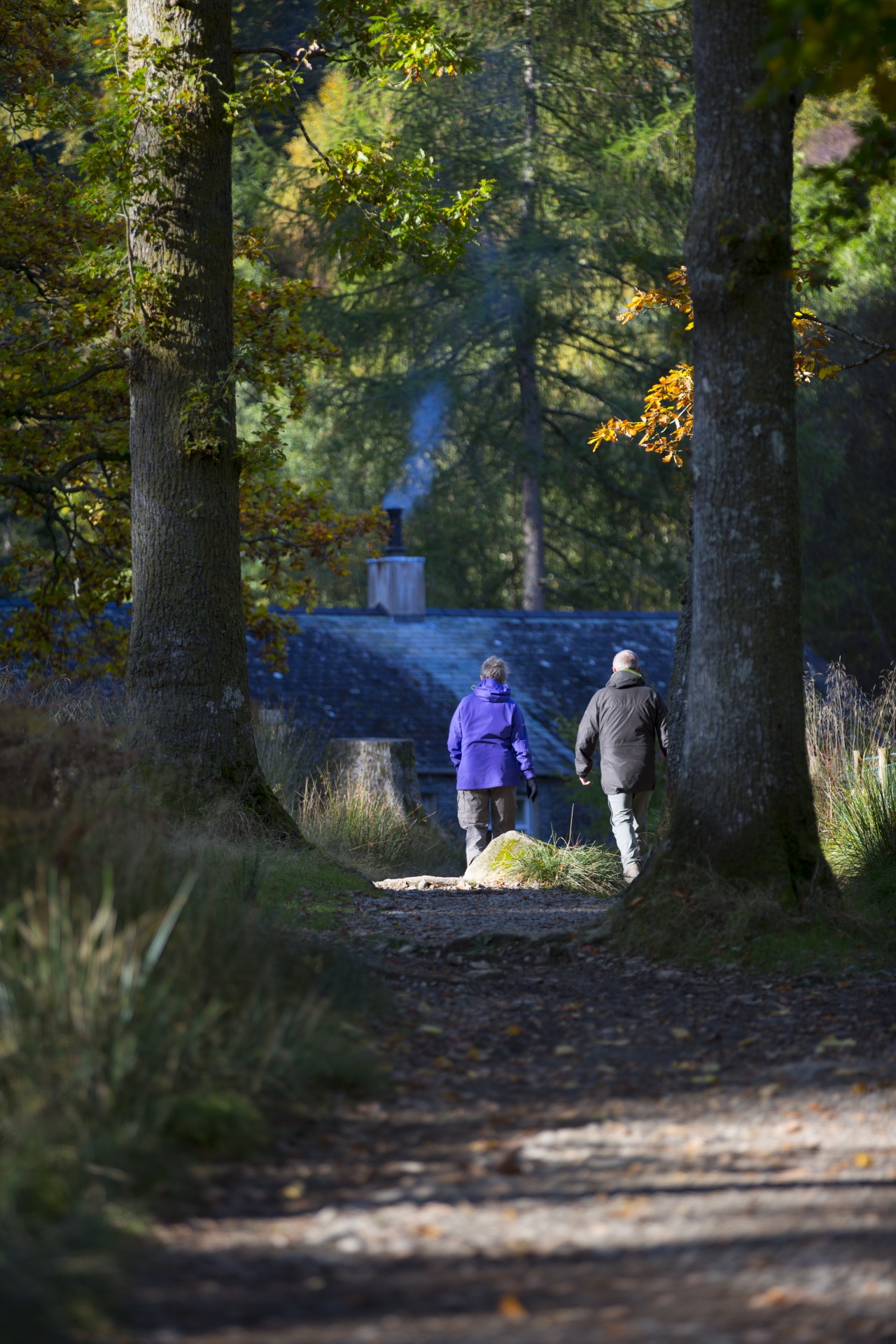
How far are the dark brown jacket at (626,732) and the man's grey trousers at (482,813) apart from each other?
1.31 meters

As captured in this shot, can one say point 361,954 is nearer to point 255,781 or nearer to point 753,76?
point 255,781

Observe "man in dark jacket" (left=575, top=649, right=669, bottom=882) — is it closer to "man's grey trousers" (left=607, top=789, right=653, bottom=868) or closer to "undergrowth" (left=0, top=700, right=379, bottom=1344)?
"man's grey trousers" (left=607, top=789, right=653, bottom=868)

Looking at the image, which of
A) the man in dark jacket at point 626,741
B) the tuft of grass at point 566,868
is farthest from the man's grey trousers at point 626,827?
the tuft of grass at point 566,868

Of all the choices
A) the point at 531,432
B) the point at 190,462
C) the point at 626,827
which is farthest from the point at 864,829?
the point at 531,432

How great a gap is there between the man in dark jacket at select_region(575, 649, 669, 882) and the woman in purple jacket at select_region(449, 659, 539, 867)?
0.95 metres

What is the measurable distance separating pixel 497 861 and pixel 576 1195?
713 cm

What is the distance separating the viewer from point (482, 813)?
37.1 feet

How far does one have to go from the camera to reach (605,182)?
81.9 ft

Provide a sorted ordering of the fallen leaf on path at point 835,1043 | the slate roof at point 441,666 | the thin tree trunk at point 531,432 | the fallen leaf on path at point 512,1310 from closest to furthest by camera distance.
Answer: the fallen leaf on path at point 512,1310, the fallen leaf on path at point 835,1043, the slate roof at point 441,666, the thin tree trunk at point 531,432

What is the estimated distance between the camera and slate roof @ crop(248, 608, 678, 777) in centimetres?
2255

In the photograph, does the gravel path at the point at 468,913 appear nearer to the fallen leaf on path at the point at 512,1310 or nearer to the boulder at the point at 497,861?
the boulder at the point at 497,861

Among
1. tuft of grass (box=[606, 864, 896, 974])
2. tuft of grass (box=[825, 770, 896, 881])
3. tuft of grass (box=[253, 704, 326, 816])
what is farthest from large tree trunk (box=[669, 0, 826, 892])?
tuft of grass (box=[253, 704, 326, 816])

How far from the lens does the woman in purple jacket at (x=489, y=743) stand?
10977 millimetres

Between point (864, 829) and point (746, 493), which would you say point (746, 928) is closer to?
point (746, 493)
